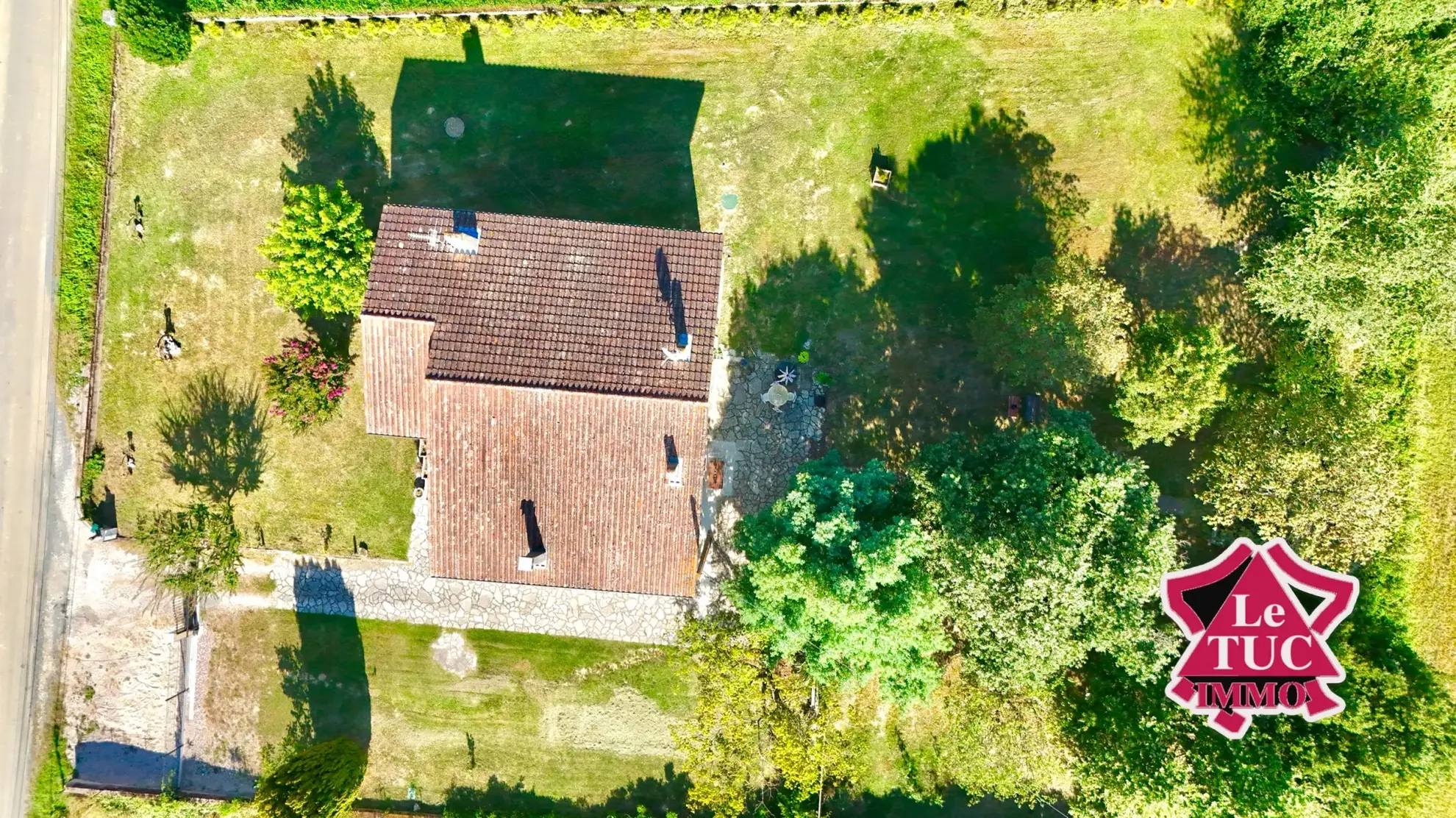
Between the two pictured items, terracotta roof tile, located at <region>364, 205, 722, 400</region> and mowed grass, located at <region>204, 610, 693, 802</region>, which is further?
mowed grass, located at <region>204, 610, 693, 802</region>

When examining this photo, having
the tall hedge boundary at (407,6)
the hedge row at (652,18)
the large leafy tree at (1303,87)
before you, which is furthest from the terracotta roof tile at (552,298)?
the large leafy tree at (1303,87)

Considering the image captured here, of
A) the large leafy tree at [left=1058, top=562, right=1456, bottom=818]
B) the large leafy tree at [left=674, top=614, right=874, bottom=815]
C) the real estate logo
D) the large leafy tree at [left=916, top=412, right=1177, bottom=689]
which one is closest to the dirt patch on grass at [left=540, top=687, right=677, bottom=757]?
the large leafy tree at [left=674, top=614, right=874, bottom=815]

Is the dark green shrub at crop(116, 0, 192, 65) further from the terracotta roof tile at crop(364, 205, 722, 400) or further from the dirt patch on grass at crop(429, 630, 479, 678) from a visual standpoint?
the dirt patch on grass at crop(429, 630, 479, 678)

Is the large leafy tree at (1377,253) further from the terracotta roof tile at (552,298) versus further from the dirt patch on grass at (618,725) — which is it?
the dirt patch on grass at (618,725)

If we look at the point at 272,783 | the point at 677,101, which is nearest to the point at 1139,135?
the point at 677,101

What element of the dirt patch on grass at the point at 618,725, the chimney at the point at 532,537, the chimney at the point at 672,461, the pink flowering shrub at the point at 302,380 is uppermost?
the pink flowering shrub at the point at 302,380

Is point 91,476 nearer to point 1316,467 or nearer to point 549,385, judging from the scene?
point 549,385
